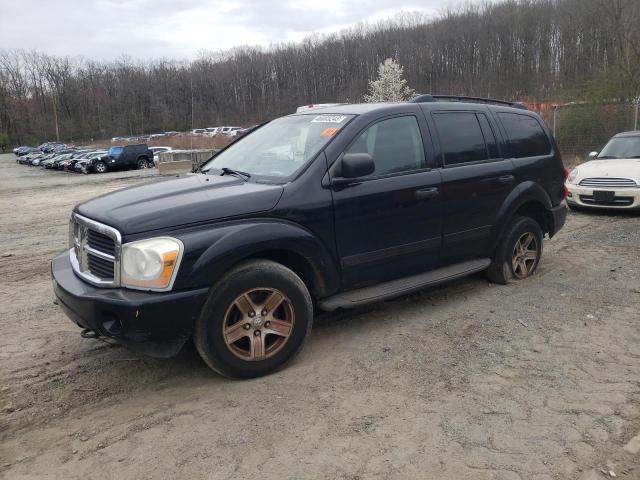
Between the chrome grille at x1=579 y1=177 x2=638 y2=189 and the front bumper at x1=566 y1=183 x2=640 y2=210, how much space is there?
0.08m

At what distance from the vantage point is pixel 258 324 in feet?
12.0

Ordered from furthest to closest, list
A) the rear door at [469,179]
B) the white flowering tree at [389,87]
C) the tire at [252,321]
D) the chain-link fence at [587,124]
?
the white flowering tree at [389,87]
the chain-link fence at [587,124]
the rear door at [469,179]
the tire at [252,321]

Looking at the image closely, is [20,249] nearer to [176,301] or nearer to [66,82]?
[176,301]

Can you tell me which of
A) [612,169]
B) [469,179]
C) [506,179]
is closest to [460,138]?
[469,179]

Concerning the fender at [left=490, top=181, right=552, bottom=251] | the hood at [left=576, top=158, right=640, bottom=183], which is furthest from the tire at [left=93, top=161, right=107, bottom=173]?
the fender at [left=490, top=181, right=552, bottom=251]

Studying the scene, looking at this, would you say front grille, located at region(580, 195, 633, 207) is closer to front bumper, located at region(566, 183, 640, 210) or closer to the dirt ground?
front bumper, located at region(566, 183, 640, 210)

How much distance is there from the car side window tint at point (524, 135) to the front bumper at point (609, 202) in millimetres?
4334

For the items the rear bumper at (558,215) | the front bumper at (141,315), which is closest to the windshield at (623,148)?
the rear bumper at (558,215)

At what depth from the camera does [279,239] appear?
372 centimetres

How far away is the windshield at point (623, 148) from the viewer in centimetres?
1019

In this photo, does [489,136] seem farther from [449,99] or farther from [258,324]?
[258,324]

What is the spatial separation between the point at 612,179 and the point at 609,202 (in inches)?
16.4

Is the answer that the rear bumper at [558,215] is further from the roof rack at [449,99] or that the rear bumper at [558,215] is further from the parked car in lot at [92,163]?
the parked car in lot at [92,163]

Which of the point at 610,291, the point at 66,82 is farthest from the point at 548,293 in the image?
the point at 66,82
